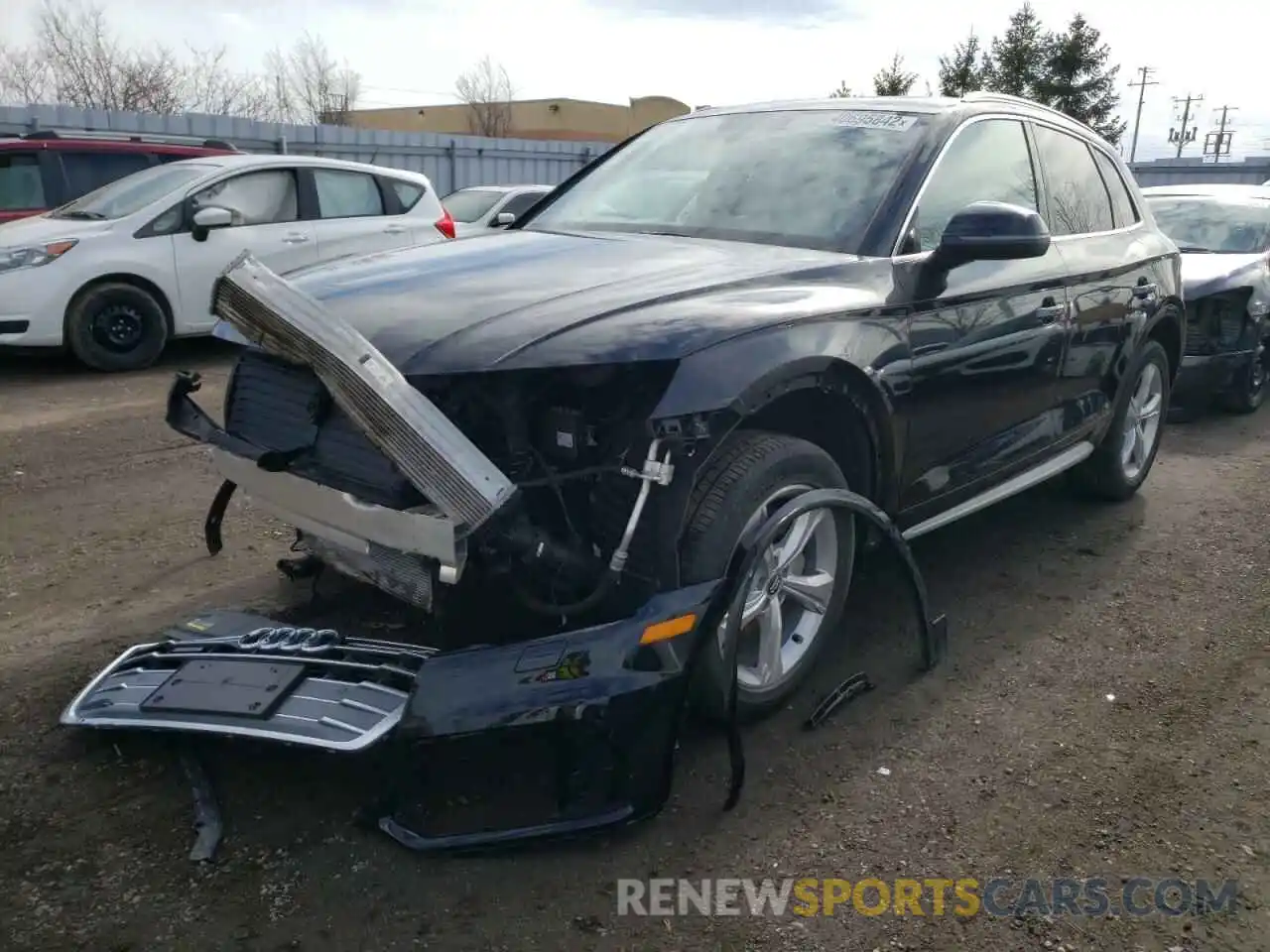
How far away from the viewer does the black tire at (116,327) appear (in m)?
8.09

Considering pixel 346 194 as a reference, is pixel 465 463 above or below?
below

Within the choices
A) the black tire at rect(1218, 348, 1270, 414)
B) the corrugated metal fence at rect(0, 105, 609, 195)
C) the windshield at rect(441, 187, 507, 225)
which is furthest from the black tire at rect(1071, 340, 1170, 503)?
the corrugated metal fence at rect(0, 105, 609, 195)

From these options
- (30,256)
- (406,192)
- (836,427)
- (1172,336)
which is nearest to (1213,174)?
(406,192)

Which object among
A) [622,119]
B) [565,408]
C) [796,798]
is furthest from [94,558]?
[622,119]

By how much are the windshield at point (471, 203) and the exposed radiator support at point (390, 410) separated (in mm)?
9566

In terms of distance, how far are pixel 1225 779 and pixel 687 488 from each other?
5.83 feet

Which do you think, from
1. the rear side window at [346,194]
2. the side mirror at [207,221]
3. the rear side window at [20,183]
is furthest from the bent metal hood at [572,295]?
the rear side window at [20,183]

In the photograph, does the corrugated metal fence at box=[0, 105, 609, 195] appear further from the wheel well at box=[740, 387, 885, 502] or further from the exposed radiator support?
the wheel well at box=[740, 387, 885, 502]

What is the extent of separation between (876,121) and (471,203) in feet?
30.2

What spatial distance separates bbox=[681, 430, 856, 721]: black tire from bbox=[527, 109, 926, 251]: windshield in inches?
32.9

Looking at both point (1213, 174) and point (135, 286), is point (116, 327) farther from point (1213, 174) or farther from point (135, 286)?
point (1213, 174)

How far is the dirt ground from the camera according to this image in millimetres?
2354

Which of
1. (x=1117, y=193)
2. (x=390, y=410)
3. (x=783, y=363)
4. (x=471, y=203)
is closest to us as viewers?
(x=390, y=410)

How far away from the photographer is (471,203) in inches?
490
